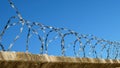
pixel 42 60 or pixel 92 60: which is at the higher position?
pixel 42 60

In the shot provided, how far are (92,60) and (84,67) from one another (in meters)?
0.84

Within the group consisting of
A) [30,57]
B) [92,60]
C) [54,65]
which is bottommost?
[92,60]

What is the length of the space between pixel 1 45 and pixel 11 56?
0.80m

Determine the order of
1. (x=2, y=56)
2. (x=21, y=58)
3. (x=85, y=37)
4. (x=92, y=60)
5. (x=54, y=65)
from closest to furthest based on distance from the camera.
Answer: (x=2, y=56) < (x=21, y=58) < (x=54, y=65) < (x=92, y=60) < (x=85, y=37)

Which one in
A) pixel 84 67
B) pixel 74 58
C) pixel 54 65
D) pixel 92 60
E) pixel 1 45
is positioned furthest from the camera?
pixel 92 60

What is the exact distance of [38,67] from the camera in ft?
23.9

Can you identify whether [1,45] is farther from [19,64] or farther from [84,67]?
[84,67]

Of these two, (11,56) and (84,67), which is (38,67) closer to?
(11,56)

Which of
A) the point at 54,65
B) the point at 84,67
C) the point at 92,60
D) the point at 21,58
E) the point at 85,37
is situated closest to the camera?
the point at 21,58

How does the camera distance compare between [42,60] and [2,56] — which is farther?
[42,60]

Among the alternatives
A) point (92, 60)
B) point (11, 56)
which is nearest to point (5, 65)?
point (11, 56)

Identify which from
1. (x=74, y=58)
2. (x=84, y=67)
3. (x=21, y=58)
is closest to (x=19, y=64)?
(x=21, y=58)

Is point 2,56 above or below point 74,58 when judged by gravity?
above

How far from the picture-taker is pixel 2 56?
20.4 feet
